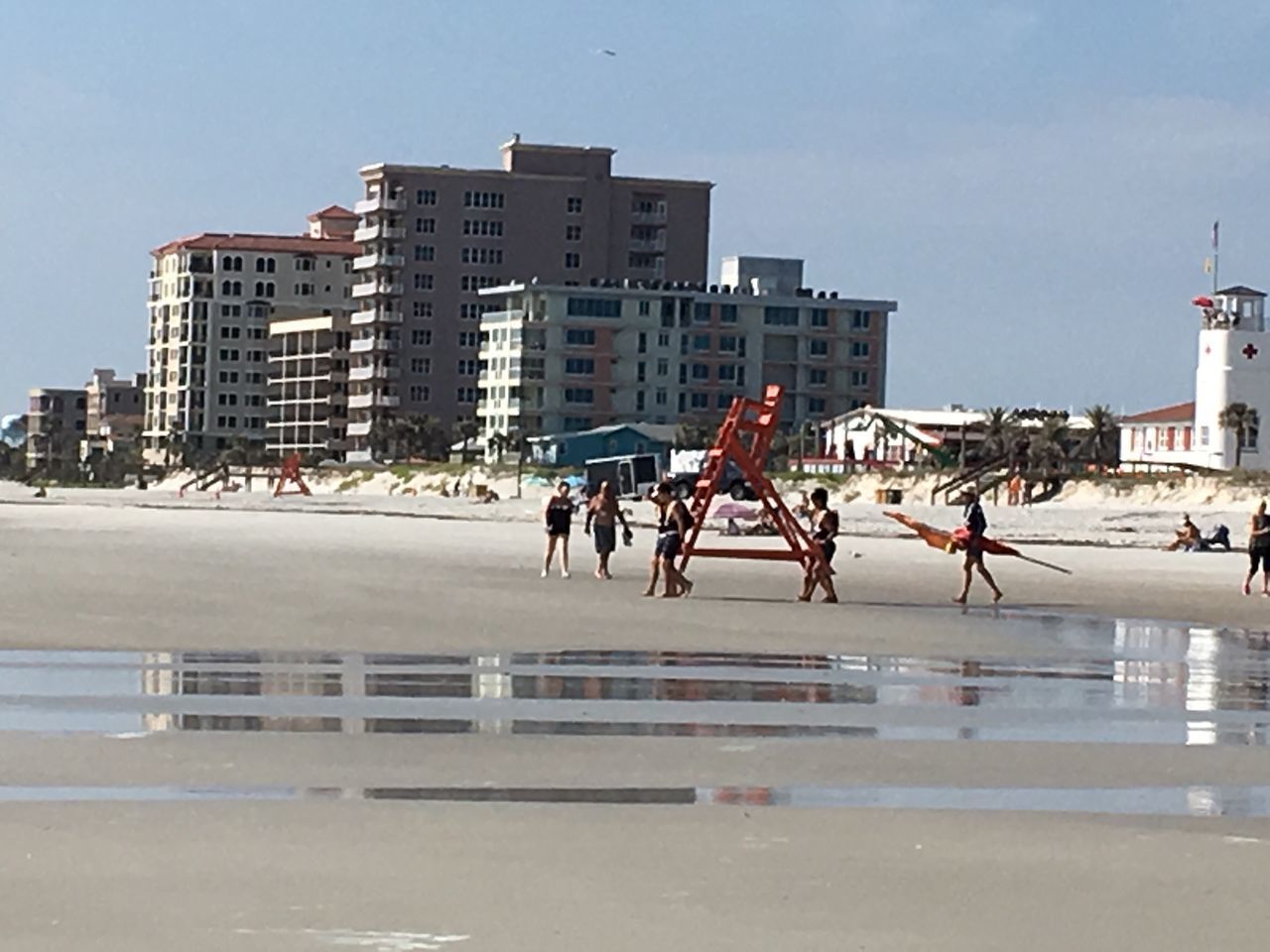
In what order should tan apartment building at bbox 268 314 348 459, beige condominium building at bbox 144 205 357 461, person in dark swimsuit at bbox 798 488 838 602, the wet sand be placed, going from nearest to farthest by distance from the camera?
the wet sand
person in dark swimsuit at bbox 798 488 838 602
tan apartment building at bbox 268 314 348 459
beige condominium building at bbox 144 205 357 461

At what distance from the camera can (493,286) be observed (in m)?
144

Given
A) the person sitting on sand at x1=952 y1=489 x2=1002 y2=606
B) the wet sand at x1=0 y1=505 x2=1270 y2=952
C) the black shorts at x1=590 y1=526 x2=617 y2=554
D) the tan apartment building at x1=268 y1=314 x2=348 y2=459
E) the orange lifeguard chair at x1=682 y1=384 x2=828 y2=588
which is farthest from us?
the tan apartment building at x1=268 y1=314 x2=348 y2=459

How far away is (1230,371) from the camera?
9612 cm

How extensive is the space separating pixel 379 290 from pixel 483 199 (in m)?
8.34

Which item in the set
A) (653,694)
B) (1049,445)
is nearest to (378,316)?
(1049,445)

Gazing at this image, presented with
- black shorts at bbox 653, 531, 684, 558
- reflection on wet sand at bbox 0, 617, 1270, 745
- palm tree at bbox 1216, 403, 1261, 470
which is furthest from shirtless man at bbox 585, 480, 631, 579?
palm tree at bbox 1216, 403, 1261, 470

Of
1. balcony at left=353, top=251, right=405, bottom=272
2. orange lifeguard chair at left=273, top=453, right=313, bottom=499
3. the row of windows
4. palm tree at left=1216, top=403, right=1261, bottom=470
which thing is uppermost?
the row of windows

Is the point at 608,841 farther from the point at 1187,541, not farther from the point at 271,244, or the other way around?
the point at 271,244

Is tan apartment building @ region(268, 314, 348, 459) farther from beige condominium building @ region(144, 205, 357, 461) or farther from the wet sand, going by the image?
the wet sand

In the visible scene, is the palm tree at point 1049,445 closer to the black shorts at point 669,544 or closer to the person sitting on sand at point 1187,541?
the person sitting on sand at point 1187,541

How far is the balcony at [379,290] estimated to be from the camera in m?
146

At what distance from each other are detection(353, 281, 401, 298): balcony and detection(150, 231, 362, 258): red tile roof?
46.4 ft

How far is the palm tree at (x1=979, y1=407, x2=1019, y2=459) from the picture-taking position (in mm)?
107356

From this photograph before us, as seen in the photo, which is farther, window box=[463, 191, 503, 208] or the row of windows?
the row of windows
